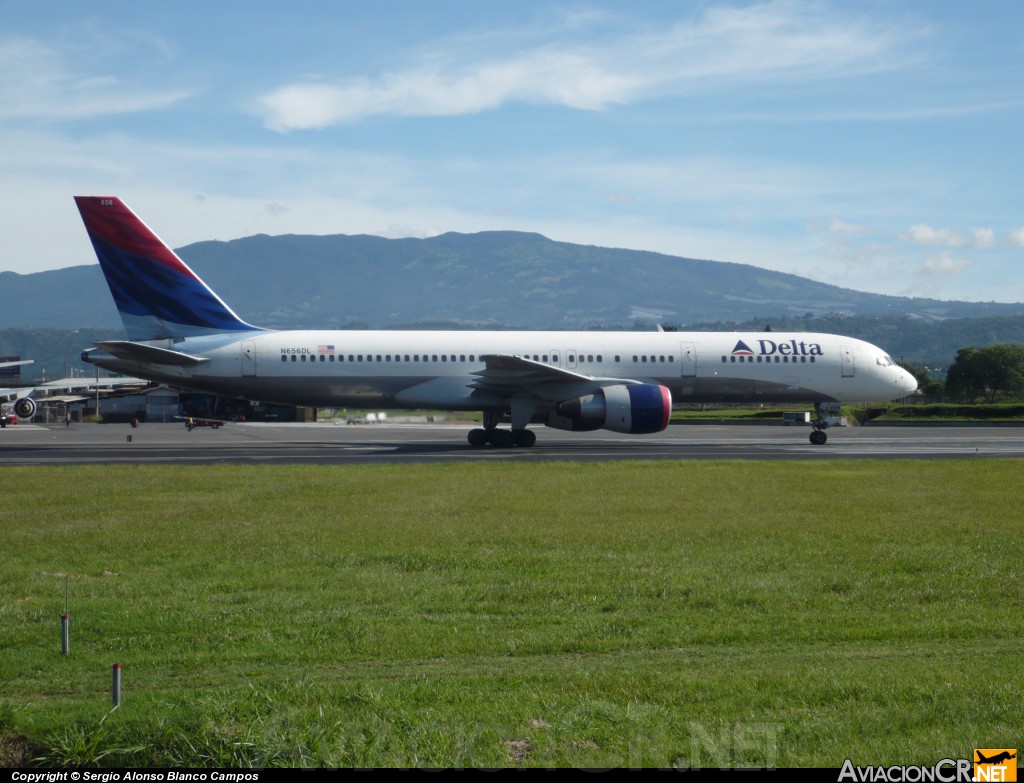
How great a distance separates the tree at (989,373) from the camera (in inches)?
4003

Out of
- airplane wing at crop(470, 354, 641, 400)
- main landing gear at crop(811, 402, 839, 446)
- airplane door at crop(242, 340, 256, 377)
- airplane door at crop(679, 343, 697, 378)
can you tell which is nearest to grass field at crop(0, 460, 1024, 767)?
airplane wing at crop(470, 354, 641, 400)

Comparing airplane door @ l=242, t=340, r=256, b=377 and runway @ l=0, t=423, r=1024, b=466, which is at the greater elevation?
airplane door @ l=242, t=340, r=256, b=377

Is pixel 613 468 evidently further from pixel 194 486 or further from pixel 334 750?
pixel 334 750

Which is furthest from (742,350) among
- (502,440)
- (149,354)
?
(149,354)

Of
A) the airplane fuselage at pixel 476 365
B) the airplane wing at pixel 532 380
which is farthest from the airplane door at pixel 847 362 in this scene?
the airplane wing at pixel 532 380

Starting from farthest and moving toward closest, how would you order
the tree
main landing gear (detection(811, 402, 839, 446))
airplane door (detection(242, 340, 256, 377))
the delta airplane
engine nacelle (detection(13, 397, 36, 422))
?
the tree < engine nacelle (detection(13, 397, 36, 422)) < main landing gear (detection(811, 402, 839, 446)) < airplane door (detection(242, 340, 256, 377)) < the delta airplane

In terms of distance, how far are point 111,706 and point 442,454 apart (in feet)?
80.1

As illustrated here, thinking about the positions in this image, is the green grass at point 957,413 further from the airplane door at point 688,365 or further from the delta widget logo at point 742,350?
the airplane door at point 688,365

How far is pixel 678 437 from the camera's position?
4259 cm

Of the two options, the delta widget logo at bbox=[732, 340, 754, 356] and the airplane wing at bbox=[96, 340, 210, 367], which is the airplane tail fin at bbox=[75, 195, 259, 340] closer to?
the airplane wing at bbox=[96, 340, 210, 367]

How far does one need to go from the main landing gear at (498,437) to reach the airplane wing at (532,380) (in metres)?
1.31

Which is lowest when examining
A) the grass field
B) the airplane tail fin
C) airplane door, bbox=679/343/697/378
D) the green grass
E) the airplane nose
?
the green grass

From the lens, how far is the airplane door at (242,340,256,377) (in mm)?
33250

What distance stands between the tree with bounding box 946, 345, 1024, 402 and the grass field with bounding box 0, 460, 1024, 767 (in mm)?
92101
